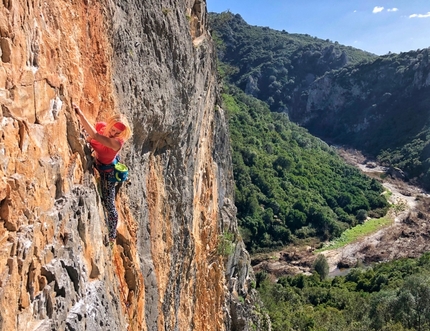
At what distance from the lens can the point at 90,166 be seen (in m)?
6.02

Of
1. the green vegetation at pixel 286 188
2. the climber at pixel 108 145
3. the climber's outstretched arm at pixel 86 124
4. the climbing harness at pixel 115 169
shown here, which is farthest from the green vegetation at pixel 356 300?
the climber's outstretched arm at pixel 86 124

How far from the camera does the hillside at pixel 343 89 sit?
97875mm

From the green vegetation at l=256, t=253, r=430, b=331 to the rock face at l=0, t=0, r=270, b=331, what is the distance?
17.2 m

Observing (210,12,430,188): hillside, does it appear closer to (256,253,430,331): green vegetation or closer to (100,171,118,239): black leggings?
(256,253,430,331): green vegetation

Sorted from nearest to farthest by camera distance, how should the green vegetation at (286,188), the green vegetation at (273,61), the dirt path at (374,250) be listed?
the dirt path at (374,250), the green vegetation at (286,188), the green vegetation at (273,61)

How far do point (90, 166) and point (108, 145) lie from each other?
1.63 ft

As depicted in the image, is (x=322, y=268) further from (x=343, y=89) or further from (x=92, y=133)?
(x=343, y=89)

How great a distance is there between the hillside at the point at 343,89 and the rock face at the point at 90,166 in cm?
7864

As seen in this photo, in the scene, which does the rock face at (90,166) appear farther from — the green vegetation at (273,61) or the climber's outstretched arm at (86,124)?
the green vegetation at (273,61)

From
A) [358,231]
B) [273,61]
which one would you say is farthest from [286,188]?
[273,61]

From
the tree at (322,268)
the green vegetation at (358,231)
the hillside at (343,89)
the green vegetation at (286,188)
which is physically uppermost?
the hillside at (343,89)

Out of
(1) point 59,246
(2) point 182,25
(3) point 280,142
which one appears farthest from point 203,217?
(3) point 280,142

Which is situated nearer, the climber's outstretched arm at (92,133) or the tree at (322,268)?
the climber's outstretched arm at (92,133)

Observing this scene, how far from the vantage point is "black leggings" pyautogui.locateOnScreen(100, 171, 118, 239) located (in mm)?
6465
